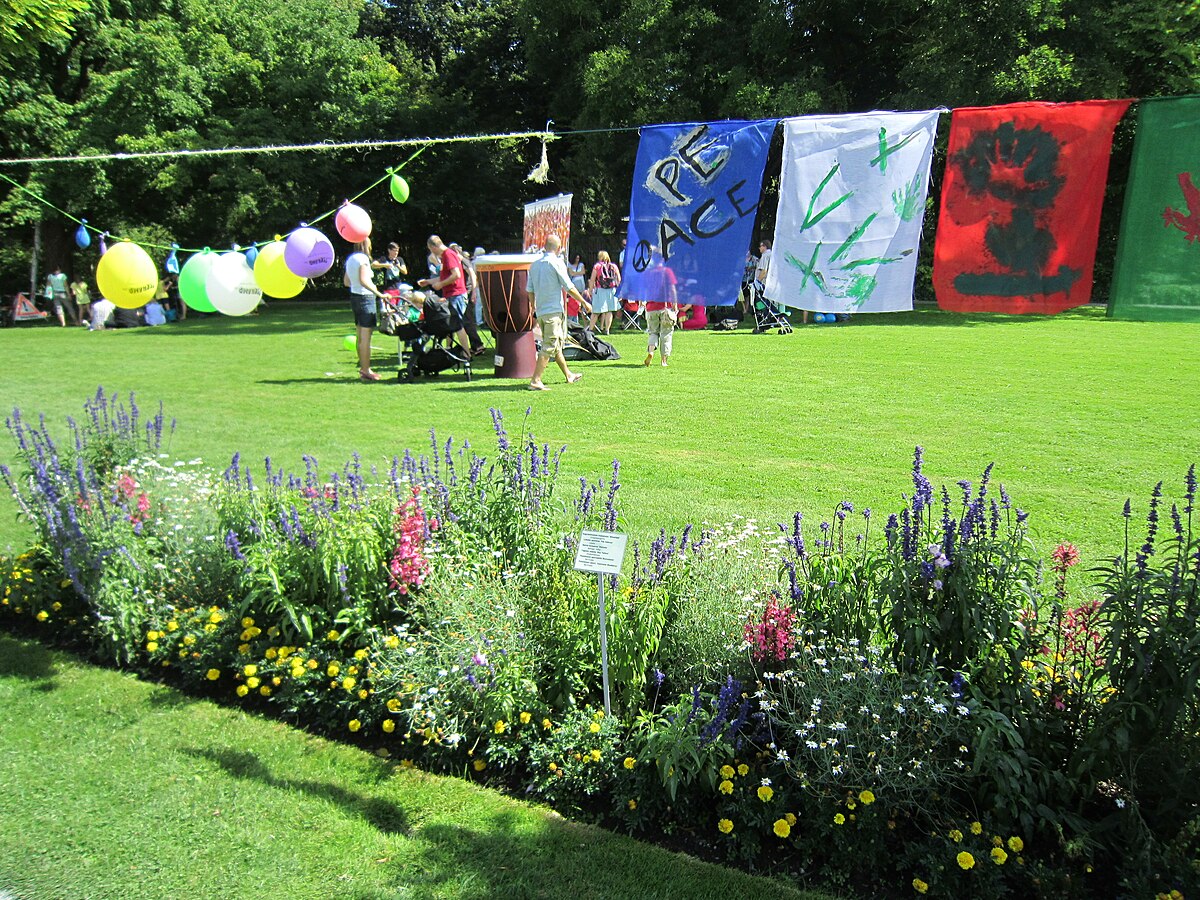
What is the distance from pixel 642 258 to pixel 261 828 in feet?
12.2

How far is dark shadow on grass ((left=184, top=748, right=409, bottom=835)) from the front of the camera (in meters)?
3.27

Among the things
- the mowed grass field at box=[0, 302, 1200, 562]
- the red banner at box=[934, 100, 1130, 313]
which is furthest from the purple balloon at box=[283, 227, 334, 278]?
the red banner at box=[934, 100, 1130, 313]

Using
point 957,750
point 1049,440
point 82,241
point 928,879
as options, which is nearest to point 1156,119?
point 957,750

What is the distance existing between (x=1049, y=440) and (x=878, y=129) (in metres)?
4.78

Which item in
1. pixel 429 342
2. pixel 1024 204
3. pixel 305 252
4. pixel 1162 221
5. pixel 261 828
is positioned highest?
pixel 1024 204

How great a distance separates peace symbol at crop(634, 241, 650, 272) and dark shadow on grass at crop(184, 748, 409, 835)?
3.40 meters

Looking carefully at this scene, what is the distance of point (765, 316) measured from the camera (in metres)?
19.0

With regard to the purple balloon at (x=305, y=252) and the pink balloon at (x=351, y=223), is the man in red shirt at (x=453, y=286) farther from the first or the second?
the purple balloon at (x=305, y=252)

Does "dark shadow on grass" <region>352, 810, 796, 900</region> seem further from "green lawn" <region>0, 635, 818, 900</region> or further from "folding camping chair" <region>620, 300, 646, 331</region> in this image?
"folding camping chair" <region>620, 300, 646, 331</region>

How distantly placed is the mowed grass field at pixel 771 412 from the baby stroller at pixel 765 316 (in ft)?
3.87

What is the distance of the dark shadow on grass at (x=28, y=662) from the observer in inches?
173

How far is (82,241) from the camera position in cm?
680

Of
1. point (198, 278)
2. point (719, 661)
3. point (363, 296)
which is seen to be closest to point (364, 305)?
point (363, 296)

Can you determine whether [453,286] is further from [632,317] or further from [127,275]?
[632,317]
